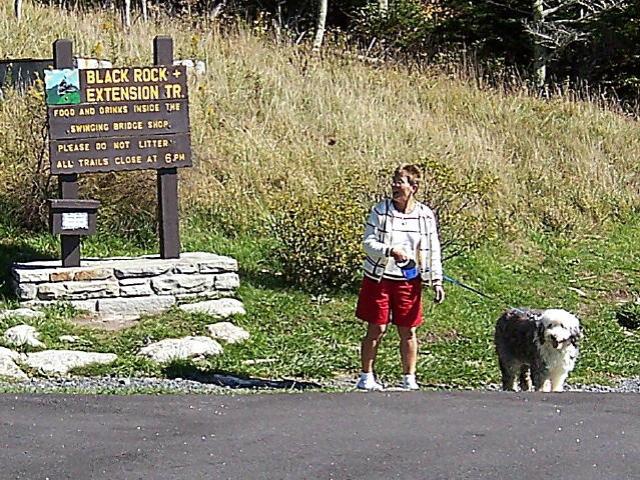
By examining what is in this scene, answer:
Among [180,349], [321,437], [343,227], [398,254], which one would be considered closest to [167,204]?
[343,227]

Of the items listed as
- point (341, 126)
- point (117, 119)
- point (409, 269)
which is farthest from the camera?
point (341, 126)

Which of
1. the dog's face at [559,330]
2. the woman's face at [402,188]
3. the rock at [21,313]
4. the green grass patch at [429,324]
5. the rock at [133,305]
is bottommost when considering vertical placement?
the green grass patch at [429,324]

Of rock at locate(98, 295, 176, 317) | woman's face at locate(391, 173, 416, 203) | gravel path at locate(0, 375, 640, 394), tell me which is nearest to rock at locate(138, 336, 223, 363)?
gravel path at locate(0, 375, 640, 394)

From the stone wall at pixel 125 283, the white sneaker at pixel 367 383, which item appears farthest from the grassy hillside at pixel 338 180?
the white sneaker at pixel 367 383

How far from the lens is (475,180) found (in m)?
14.9

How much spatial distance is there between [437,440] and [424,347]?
4.38 metres

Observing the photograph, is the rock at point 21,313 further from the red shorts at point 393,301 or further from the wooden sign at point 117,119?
the red shorts at point 393,301

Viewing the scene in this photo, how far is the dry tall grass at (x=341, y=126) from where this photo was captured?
48.6 ft

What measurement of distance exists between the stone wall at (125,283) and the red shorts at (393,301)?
330cm

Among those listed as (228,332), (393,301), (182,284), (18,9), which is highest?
(18,9)

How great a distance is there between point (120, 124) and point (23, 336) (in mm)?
2508

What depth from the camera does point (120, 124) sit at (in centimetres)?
1138

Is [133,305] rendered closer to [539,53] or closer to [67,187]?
[67,187]

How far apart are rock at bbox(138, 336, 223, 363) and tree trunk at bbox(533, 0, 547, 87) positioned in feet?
→ 45.7
